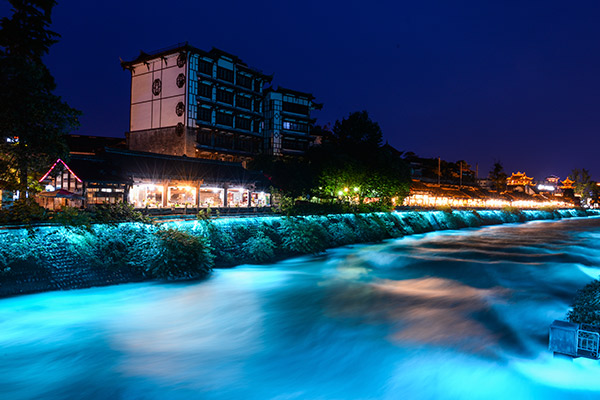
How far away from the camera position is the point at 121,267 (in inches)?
629

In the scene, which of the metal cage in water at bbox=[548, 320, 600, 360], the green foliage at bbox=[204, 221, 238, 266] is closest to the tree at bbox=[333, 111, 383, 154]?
the green foliage at bbox=[204, 221, 238, 266]

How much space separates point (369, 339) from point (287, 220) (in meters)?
16.8

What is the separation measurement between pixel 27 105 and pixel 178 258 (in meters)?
8.17

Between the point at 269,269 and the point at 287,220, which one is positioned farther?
the point at 287,220

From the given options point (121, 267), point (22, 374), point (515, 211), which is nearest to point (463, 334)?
point (22, 374)

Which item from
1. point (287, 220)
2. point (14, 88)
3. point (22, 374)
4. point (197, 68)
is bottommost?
point (22, 374)

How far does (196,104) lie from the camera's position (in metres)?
49.2

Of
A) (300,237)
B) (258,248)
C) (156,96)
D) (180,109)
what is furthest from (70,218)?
(156,96)

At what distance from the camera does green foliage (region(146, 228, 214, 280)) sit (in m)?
16.6

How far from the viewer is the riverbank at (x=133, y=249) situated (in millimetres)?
13453

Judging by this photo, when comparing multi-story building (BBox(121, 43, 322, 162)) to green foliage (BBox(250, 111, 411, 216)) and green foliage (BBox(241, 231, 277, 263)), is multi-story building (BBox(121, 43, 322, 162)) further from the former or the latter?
green foliage (BBox(241, 231, 277, 263))

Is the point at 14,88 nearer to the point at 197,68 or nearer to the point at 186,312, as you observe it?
the point at 186,312

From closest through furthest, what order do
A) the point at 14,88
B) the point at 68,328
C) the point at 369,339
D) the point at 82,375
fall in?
the point at 82,375
the point at 369,339
the point at 68,328
the point at 14,88

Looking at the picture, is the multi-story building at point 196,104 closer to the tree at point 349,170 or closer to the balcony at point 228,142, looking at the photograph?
the balcony at point 228,142
